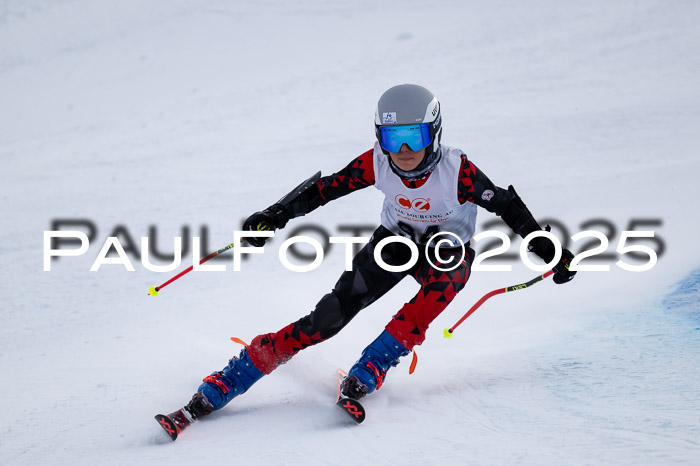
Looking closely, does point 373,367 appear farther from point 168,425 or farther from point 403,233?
point 168,425

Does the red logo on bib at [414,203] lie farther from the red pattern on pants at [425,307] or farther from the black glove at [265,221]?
the black glove at [265,221]

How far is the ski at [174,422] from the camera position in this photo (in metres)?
3.15

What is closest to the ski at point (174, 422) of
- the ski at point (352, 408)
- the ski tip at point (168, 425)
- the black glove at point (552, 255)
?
the ski tip at point (168, 425)

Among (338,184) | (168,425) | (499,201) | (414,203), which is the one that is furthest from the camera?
(338,184)

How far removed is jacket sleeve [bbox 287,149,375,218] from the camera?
11.6 feet

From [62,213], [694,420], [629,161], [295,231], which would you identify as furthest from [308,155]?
[694,420]

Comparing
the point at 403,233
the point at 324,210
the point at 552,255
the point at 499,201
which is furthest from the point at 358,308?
the point at 324,210

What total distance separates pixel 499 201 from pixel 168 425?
1.77 meters

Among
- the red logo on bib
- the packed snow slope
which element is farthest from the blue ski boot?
the red logo on bib

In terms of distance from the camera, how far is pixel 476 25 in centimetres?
1048

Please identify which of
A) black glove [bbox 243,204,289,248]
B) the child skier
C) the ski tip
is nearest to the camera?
the ski tip

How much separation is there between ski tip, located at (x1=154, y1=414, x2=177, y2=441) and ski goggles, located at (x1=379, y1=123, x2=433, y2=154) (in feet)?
5.07

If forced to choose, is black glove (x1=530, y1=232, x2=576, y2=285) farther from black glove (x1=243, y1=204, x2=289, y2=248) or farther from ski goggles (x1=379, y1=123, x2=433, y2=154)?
black glove (x1=243, y1=204, x2=289, y2=248)

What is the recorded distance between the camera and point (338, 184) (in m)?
3.62
